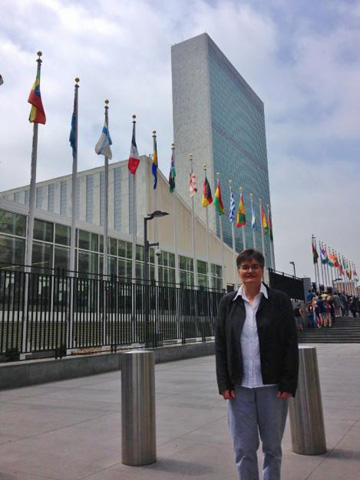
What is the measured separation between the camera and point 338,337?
22.1 m

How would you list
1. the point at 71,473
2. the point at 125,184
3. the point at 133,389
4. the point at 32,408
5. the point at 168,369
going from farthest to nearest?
the point at 125,184
the point at 168,369
the point at 32,408
the point at 133,389
the point at 71,473

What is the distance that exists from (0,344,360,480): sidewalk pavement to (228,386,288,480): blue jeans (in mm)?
826

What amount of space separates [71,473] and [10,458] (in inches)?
32.9

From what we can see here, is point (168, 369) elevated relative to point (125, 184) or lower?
lower

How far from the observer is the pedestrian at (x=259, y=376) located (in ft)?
9.02

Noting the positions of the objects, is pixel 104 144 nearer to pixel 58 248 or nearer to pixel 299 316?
pixel 58 248

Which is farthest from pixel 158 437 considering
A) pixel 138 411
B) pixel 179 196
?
pixel 179 196

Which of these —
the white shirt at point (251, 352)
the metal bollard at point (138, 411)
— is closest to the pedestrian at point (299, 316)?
the metal bollard at point (138, 411)

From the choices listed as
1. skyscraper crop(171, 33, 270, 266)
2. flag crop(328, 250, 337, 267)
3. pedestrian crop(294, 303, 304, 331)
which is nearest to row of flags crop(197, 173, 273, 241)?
pedestrian crop(294, 303, 304, 331)

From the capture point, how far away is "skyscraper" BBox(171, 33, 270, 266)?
110 metres

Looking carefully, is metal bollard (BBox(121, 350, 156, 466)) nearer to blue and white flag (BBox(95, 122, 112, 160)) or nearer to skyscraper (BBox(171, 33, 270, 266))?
blue and white flag (BBox(95, 122, 112, 160))

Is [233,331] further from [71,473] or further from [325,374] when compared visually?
[325,374]

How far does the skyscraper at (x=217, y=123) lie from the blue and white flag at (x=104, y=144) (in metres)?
84.1

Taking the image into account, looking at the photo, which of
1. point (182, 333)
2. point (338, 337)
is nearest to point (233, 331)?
point (182, 333)
